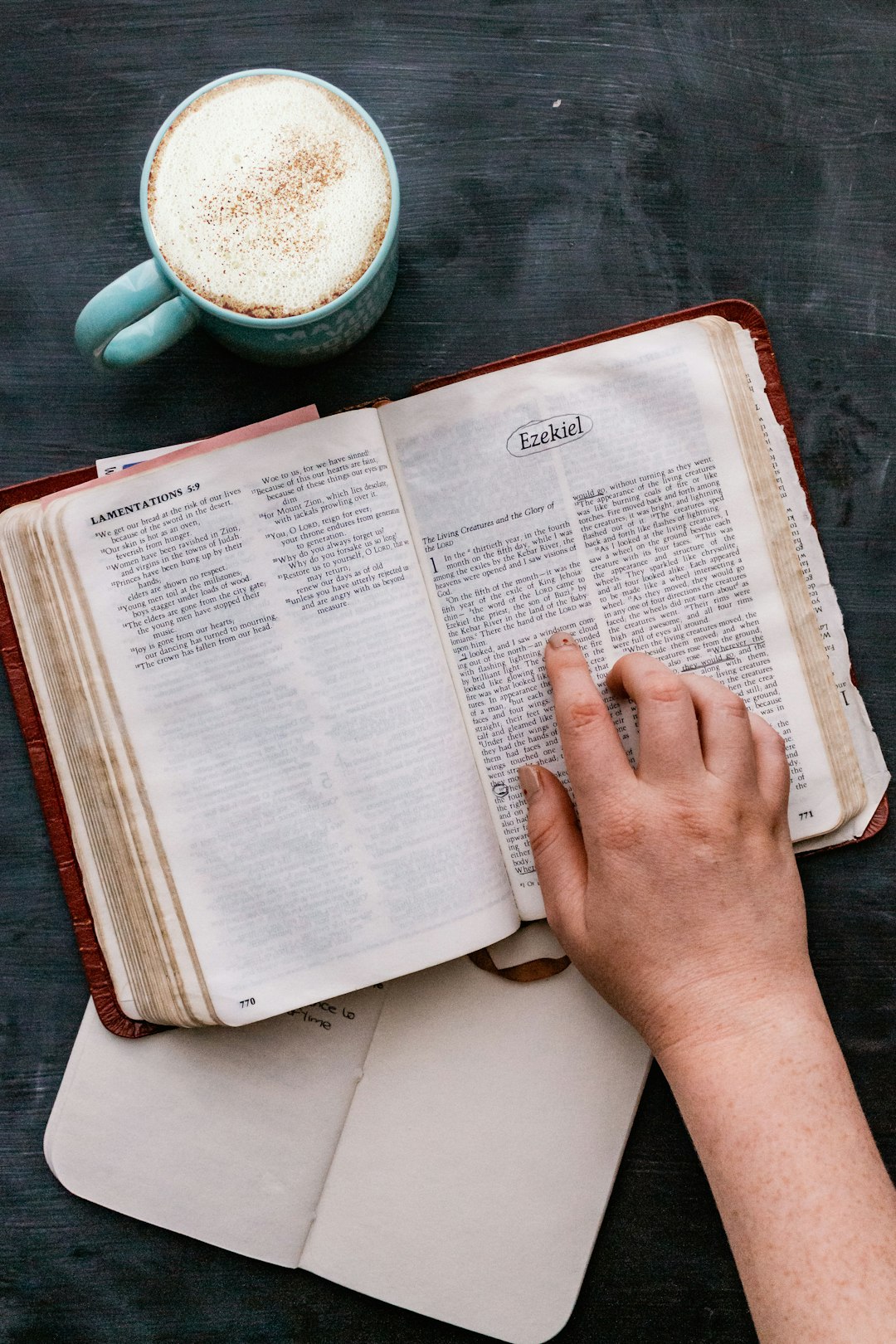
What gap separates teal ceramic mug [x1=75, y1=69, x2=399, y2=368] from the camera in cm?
48

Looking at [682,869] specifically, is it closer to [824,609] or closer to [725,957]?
[725,957]

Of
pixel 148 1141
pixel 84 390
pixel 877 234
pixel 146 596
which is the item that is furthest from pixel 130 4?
pixel 148 1141

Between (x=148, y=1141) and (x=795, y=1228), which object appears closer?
(x=795, y=1228)

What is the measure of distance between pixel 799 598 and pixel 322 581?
1.01 feet

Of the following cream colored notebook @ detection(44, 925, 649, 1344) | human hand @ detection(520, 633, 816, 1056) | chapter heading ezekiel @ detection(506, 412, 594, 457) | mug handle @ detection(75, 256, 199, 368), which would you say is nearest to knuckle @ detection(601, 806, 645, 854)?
human hand @ detection(520, 633, 816, 1056)

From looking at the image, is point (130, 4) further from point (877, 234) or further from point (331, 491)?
point (877, 234)

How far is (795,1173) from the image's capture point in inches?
18.8

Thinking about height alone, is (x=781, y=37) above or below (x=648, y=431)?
above

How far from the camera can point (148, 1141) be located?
606mm

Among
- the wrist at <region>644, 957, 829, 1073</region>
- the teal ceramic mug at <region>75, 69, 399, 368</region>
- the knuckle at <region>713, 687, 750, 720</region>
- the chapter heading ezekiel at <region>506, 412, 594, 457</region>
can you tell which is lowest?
the wrist at <region>644, 957, 829, 1073</region>

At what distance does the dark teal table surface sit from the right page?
5 cm

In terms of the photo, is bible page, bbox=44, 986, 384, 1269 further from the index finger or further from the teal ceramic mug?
the teal ceramic mug

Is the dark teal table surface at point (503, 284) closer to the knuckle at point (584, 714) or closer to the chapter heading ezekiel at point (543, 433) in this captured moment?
the chapter heading ezekiel at point (543, 433)

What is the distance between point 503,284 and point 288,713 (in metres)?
0.31
